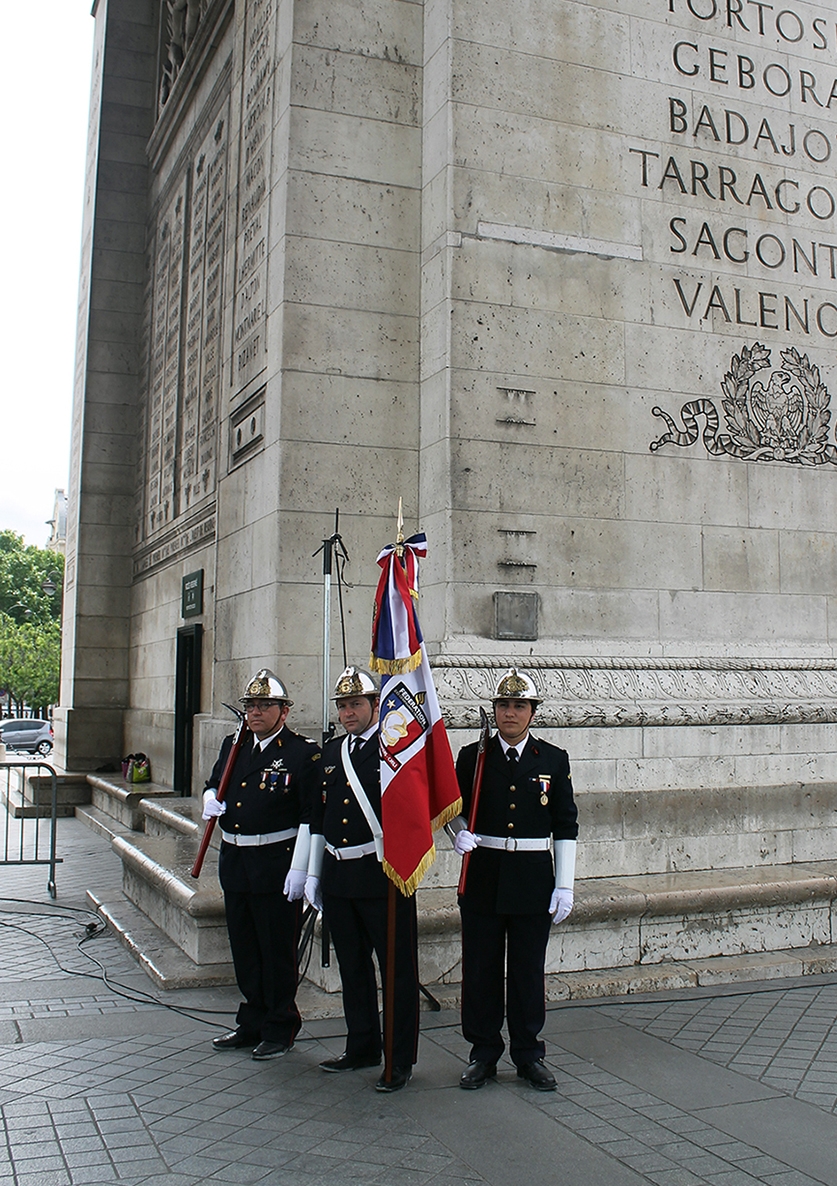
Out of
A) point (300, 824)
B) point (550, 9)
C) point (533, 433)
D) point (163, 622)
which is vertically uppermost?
point (550, 9)

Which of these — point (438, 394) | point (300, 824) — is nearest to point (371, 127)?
point (438, 394)

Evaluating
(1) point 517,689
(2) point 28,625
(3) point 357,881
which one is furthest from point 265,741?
(2) point 28,625

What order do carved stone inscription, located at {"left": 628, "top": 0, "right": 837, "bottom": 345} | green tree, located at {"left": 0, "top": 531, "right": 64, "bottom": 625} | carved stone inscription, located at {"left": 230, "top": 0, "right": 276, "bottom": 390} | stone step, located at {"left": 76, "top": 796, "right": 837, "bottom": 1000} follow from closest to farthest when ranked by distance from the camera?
stone step, located at {"left": 76, "top": 796, "right": 837, "bottom": 1000} < carved stone inscription, located at {"left": 628, "top": 0, "right": 837, "bottom": 345} < carved stone inscription, located at {"left": 230, "top": 0, "right": 276, "bottom": 390} < green tree, located at {"left": 0, "top": 531, "right": 64, "bottom": 625}

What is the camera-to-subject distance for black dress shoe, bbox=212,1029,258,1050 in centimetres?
639

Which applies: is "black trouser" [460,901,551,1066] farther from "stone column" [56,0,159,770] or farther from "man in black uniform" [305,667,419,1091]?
"stone column" [56,0,159,770]

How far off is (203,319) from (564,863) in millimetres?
11480

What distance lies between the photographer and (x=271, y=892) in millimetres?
6500

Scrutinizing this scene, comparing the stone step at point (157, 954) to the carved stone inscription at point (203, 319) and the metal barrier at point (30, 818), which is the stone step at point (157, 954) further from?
the carved stone inscription at point (203, 319)

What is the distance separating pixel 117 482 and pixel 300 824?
15607 millimetres

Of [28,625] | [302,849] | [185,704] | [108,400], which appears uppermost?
[108,400]

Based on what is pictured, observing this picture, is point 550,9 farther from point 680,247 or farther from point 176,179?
point 176,179

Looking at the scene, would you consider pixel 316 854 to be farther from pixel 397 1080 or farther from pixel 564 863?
pixel 564 863

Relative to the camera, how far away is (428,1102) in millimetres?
5555

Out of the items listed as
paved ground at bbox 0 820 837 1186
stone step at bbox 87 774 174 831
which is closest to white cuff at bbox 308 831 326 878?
paved ground at bbox 0 820 837 1186
